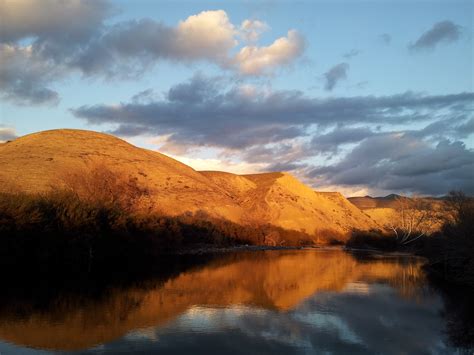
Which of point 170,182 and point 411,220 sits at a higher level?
point 170,182

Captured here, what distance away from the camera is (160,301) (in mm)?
21875

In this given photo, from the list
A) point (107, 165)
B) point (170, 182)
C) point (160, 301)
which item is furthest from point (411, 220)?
point (160, 301)

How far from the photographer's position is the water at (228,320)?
13.7 meters

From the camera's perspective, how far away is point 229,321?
1734cm

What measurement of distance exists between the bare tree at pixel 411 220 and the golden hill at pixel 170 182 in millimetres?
18594

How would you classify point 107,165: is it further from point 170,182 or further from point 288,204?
point 288,204

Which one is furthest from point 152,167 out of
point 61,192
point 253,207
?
point 61,192

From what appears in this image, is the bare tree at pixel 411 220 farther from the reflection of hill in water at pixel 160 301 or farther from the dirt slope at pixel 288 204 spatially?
the reflection of hill in water at pixel 160 301

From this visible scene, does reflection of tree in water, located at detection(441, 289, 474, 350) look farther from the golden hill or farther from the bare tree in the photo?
the bare tree

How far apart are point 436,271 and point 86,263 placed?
3139 cm

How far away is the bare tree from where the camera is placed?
9141 cm

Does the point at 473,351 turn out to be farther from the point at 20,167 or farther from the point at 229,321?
the point at 20,167

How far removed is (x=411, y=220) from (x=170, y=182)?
4718 centimetres

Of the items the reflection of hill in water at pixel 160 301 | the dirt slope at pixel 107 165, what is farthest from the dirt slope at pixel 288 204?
the reflection of hill in water at pixel 160 301
